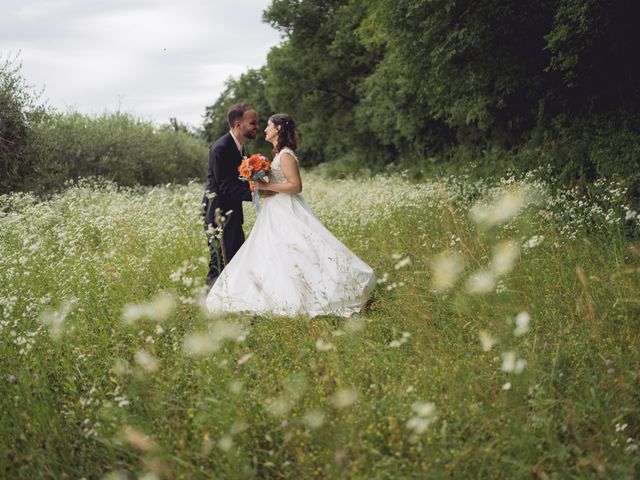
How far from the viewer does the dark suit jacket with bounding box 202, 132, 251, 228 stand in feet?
19.6

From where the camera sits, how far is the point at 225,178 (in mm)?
6043

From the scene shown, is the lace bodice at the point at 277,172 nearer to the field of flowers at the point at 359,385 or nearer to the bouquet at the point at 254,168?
the bouquet at the point at 254,168

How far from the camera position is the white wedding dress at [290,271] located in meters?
5.15

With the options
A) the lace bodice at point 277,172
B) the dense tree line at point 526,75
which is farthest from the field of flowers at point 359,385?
the dense tree line at point 526,75

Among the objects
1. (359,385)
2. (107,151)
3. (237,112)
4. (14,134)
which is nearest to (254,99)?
(107,151)

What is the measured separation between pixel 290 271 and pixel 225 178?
4.81ft

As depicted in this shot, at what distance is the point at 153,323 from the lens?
14.9 feet

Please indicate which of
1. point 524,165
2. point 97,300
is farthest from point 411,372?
point 524,165

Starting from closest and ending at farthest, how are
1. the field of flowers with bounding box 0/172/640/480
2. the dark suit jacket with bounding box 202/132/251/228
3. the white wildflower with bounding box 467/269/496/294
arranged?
the field of flowers with bounding box 0/172/640/480 → the white wildflower with bounding box 467/269/496/294 → the dark suit jacket with bounding box 202/132/251/228

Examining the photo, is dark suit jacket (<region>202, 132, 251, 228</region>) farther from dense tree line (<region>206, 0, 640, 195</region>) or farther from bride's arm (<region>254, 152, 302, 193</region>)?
dense tree line (<region>206, 0, 640, 195</region>)

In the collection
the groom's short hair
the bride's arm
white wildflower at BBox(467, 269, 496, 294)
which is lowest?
white wildflower at BBox(467, 269, 496, 294)

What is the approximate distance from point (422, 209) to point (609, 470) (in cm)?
630

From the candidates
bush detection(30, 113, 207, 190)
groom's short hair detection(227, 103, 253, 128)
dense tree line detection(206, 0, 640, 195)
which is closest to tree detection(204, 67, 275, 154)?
bush detection(30, 113, 207, 190)

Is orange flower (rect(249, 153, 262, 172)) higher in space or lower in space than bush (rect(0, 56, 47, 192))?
lower
